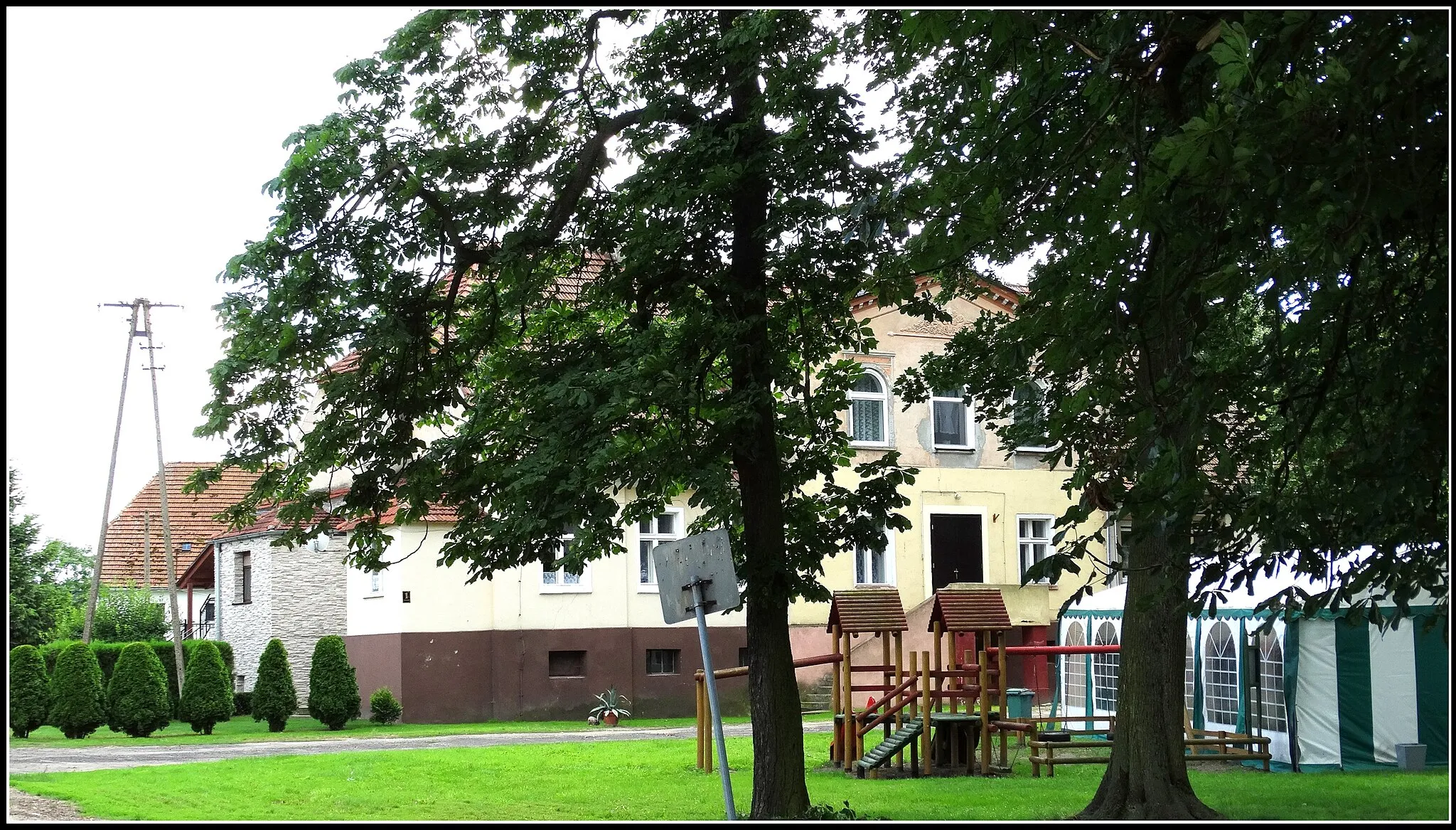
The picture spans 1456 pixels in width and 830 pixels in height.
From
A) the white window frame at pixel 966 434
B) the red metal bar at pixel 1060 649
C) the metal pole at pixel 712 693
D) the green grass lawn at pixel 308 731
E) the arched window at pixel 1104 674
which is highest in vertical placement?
the white window frame at pixel 966 434

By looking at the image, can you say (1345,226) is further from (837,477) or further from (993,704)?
(837,477)

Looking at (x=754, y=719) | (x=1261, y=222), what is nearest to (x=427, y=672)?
(x=754, y=719)

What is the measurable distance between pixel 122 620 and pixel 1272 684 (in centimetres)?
3857

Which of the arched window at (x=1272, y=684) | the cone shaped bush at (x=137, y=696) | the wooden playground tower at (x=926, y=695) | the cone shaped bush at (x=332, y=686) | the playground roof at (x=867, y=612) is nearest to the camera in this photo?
the wooden playground tower at (x=926, y=695)

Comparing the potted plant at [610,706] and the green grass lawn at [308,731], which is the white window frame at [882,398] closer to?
the green grass lawn at [308,731]

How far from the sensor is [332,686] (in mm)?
31750

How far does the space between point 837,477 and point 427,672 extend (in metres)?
10.6

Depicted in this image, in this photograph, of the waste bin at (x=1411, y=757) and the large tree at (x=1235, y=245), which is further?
the waste bin at (x=1411, y=757)

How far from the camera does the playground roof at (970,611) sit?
2111 centimetres

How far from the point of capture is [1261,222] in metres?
7.55

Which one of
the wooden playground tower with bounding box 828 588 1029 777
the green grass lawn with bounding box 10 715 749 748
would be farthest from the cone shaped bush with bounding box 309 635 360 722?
the wooden playground tower with bounding box 828 588 1029 777

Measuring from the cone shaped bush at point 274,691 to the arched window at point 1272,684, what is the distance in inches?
796

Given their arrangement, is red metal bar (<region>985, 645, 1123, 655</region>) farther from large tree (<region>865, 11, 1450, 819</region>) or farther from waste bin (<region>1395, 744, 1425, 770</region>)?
large tree (<region>865, 11, 1450, 819</region>)

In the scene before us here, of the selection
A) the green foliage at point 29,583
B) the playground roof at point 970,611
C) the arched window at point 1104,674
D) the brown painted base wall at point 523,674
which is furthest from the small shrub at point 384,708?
the playground roof at point 970,611
